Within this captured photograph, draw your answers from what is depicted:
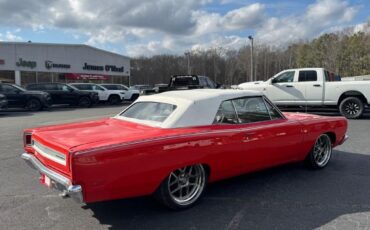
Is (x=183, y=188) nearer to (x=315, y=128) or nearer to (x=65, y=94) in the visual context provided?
(x=315, y=128)

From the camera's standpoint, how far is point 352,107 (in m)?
13.2

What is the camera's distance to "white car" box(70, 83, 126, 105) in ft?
83.4

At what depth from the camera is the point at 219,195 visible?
475 cm

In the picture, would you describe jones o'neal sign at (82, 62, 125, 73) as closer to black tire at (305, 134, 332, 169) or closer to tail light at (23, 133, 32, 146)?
tail light at (23, 133, 32, 146)

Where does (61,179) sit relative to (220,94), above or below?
below

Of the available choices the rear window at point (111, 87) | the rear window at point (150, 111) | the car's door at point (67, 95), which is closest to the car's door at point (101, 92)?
the rear window at point (111, 87)

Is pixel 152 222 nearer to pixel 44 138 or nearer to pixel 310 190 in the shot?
pixel 44 138

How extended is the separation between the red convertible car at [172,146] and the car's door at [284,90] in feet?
27.3

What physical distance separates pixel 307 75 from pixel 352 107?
202 cm

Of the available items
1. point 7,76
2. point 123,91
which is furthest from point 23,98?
point 7,76

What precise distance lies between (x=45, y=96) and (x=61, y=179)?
1792cm

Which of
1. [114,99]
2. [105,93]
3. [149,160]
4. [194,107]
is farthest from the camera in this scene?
[114,99]

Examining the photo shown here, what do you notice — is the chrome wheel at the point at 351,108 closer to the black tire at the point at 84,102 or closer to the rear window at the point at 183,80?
the rear window at the point at 183,80

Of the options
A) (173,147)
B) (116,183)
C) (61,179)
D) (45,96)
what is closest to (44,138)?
(61,179)
